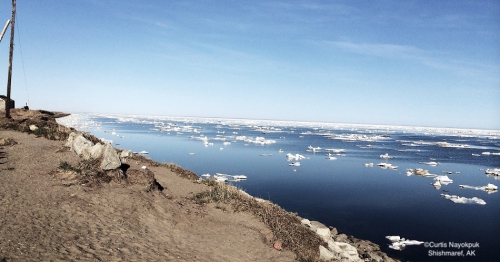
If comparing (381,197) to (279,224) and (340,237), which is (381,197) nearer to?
(340,237)

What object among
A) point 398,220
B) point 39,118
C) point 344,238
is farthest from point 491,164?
point 39,118

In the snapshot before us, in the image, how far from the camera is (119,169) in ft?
44.9

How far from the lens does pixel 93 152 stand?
14.5 metres

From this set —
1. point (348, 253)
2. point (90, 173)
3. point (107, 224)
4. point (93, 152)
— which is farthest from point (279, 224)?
point (93, 152)

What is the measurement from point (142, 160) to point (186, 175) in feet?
12.3

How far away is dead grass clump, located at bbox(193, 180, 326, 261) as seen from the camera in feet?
35.7

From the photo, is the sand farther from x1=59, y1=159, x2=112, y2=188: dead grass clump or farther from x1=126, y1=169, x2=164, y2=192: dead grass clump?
x1=126, y1=169, x2=164, y2=192: dead grass clump

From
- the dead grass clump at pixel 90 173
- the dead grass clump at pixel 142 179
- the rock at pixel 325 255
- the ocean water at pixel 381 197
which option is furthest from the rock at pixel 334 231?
the dead grass clump at pixel 90 173

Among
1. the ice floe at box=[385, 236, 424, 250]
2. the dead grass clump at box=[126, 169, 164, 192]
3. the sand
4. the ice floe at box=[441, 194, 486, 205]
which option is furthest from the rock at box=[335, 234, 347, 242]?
the ice floe at box=[441, 194, 486, 205]

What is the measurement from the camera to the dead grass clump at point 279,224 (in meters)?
10.9

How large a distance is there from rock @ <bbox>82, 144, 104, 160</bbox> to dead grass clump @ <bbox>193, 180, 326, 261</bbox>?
5.34 meters

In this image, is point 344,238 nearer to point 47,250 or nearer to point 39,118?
point 47,250

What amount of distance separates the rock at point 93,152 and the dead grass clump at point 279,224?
5.34 m

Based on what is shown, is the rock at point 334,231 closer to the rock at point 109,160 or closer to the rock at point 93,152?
the rock at point 109,160
